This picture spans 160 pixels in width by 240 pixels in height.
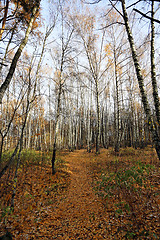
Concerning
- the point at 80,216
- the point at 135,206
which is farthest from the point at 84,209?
the point at 135,206

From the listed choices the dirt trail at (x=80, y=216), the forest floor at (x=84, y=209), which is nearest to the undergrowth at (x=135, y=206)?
the forest floor at (x=84, y=209)

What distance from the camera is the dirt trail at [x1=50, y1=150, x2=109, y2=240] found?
2899 millimetres

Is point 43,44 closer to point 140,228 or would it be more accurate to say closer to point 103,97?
point 140,228

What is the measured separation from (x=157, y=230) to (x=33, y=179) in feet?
16.8

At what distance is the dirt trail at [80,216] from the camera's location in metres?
2.90

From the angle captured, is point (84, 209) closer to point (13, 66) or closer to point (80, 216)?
point (80, 216)

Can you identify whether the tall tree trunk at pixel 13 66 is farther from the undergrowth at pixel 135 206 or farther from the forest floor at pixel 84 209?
the undergrowth at pixel 135 206

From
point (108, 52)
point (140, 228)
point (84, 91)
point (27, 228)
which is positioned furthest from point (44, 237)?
point (84, 91)

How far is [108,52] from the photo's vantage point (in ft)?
35.1

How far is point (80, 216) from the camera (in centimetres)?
354

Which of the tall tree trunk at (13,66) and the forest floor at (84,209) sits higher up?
the tall tree trunk at (13,66)

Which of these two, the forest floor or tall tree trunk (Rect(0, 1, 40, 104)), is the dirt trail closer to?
the forest floor

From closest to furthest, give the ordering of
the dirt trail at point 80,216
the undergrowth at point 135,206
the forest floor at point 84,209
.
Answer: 1. the undergrowth at point 135,206
2. the forest floor at point 84,209
3. the dirt trail at point 80,216

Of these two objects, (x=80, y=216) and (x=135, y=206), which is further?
(x=80, y=216)
